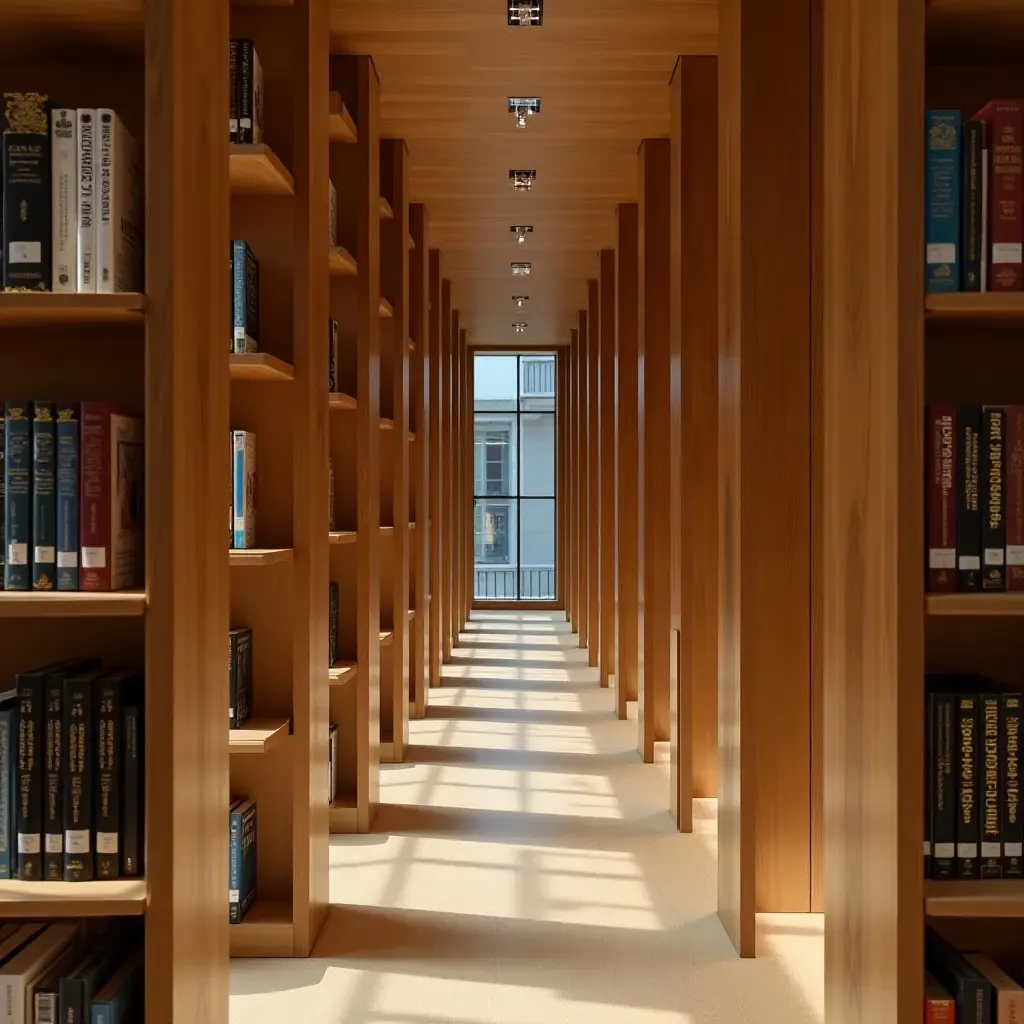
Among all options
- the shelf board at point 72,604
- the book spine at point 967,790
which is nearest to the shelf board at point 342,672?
the shelf board at point 72,604

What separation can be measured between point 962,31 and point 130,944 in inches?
90.7

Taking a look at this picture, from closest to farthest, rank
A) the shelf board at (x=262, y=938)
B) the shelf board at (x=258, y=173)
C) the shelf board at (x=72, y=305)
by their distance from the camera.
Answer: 1. the shelf board at (x=72, y=305)
2. the shelf board at (x=258, y=173)
3. the shelf board at (x=262, y=938)

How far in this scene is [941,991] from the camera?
223cm

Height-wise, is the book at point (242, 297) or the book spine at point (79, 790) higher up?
the book at point (242, 297)

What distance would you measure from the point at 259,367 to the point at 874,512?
73.6 inches

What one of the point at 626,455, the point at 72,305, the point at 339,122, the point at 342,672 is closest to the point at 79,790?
the point at 72,305

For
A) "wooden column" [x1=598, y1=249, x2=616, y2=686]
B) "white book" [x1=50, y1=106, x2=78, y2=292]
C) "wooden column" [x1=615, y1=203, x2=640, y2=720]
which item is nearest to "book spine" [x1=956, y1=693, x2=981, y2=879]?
"white book" [x1=50, y1=106, x2=78, y2=292]

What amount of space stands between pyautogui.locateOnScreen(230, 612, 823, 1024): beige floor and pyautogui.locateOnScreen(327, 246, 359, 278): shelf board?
2332mm

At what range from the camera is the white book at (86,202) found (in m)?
2.17

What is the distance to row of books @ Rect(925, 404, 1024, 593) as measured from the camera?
2209mm

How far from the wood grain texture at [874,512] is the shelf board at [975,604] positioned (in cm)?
3

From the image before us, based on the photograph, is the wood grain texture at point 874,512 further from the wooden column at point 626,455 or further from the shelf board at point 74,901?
the wooden column at point 626,455

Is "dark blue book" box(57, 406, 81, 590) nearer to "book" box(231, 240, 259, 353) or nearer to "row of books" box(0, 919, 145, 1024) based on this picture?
"row of books" box(0, 919, 145, 1024)

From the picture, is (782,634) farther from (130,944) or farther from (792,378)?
(130,944)
